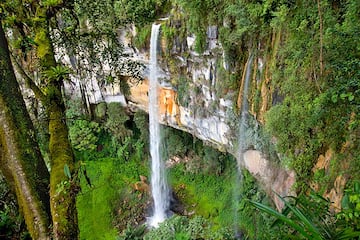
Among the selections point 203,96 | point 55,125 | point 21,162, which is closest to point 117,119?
point 203,96

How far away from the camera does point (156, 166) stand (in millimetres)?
9914

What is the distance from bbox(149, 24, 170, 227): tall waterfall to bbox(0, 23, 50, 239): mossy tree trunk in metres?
6.76

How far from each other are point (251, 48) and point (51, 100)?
4.12 metres

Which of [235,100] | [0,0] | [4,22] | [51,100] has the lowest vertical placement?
[235,100]

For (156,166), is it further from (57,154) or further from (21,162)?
(21,162)

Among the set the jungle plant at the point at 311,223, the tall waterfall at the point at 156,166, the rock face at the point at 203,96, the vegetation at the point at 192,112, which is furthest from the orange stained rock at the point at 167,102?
the jungle plant at the point at 311,223

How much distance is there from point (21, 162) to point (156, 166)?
325 inches

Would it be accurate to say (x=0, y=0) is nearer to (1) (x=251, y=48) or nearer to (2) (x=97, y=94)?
(1) (x=251, y=48)

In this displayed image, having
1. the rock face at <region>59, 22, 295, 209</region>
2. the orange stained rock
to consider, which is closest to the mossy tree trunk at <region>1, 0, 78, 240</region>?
the rock face at <region>59, 22, 295, 209</region>

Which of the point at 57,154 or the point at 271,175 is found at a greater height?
the point at 57,154

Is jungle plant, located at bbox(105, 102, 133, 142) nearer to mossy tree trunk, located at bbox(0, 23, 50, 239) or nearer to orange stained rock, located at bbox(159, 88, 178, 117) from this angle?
→ orange stained rock, located at bbox(159, 88, 178, 117)

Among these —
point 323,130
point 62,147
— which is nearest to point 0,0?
point 62,147

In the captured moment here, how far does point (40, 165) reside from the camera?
188 centimetres

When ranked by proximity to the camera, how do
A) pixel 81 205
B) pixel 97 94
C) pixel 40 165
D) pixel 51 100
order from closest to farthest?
pixel 40 165
pixel 51 100
pixel 81 205
pixel 97 94
